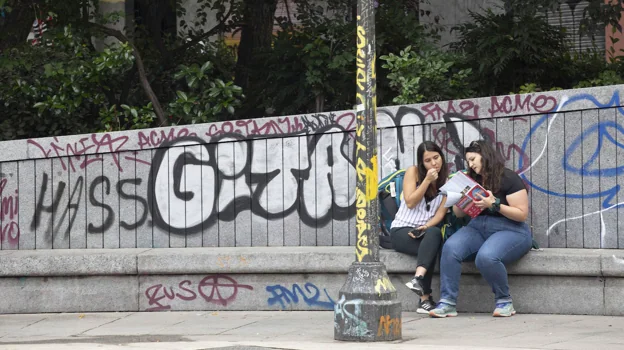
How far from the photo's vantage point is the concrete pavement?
276 inches

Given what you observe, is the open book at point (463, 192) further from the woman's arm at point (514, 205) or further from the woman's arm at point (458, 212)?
the woman's arm at point (458, 212)

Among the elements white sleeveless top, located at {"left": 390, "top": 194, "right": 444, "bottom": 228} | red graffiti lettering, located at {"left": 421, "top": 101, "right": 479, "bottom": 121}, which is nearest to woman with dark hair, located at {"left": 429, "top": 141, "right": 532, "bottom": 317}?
white sleeveless top, located at {"left": 390, "top": 194, "right": 444, "bottom": 228}

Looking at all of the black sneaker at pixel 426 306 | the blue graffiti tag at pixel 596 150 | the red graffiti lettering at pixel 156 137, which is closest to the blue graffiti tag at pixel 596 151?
the blue graffiti tag at pixel 596 150

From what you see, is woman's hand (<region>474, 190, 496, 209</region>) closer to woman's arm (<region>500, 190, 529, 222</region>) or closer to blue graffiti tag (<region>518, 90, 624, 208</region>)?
woman's arm (<region>500, 190, 529, 222</region>)

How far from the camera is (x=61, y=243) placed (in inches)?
406

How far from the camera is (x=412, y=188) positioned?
8672mm

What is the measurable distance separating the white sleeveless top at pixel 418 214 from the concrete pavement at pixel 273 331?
788mm

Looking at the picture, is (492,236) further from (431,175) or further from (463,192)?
(431,175)

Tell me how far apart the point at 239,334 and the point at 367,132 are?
1993 mm

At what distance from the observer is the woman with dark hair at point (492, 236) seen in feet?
26.6

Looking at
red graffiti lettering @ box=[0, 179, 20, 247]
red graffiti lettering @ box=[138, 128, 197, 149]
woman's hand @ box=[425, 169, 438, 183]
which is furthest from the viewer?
red graffiti lettering @ box=[0, 179, 20, 247]

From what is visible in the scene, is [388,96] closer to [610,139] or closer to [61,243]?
[610,139]

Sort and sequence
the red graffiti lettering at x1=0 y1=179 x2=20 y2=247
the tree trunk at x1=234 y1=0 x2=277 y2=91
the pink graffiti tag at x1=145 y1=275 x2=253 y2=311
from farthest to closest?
the tree trunk at x1=234 y1=0 x2=277 y2=91 < the red graffiti lettering at x1=0 y1=179 x2=20 y2=247 < the pink graffiti tag at x1=145 y1=275 x2=253 y2=311

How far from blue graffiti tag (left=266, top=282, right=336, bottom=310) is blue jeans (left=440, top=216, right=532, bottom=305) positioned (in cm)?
134
